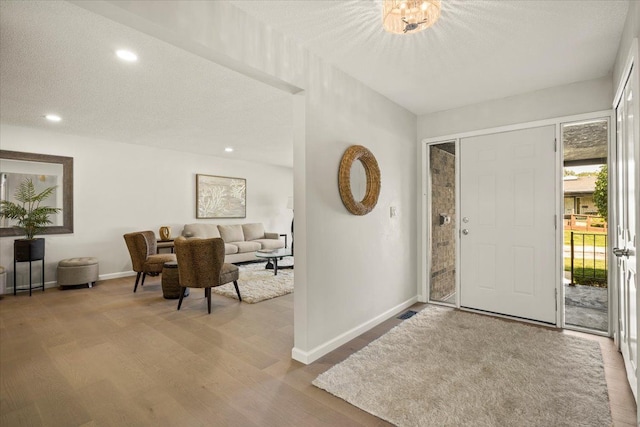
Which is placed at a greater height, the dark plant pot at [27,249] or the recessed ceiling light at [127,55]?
the recessed ceiling light at [127,55]

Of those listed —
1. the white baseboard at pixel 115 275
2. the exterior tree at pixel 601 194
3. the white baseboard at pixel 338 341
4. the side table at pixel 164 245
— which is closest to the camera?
the white baseboard at pixel 338 341

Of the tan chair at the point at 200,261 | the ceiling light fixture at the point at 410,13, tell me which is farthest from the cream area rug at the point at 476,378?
the ceiling light fixture at the point at 410,13

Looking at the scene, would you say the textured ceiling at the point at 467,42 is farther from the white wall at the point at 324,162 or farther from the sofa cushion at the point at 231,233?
the sofa cushion at the point at 231,233

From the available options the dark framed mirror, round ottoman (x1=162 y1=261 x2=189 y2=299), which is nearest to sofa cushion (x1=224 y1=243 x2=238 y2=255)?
round ottoman (x1=162 y1=261 x2=189 y2=299)

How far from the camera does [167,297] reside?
4.14 meters

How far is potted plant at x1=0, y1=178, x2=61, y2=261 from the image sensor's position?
4.27 m

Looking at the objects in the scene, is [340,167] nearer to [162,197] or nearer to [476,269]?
[476,269]

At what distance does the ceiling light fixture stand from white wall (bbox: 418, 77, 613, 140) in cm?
238

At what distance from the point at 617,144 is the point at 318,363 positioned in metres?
3.17

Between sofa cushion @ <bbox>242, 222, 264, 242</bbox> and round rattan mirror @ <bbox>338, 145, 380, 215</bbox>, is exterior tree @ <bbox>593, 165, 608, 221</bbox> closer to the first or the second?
round rattan mirror @ <bbox>338, 145, 380, 215</bbox>

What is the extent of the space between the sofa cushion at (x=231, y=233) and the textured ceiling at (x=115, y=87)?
2.15 metres

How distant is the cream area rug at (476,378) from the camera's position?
1732 millimetres

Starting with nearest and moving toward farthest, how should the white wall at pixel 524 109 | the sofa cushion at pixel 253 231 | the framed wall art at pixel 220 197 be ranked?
the white wall at pixel 524 109 → the framed wall art at pixel 220 197 → the sofa cushion at pixel 253 231

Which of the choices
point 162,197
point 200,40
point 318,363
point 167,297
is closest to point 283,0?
point 200,40
